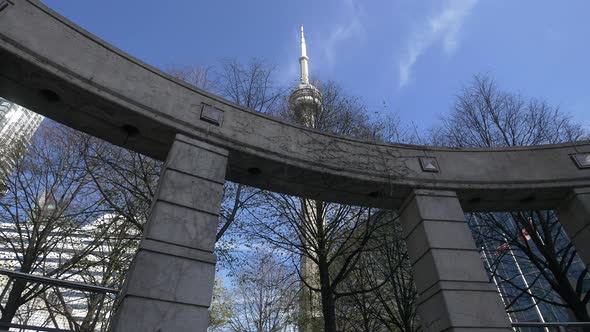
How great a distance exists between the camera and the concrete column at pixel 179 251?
476cm

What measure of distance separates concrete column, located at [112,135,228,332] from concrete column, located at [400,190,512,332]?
433 centimetres

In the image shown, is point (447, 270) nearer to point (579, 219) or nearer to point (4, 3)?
point (579, 219)

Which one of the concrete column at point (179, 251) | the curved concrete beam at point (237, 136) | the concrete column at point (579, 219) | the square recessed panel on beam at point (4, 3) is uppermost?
the square recessed panel on beam at point (4, 3)

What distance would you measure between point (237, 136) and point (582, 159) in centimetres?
848

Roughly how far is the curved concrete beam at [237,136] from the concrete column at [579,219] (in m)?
0.23

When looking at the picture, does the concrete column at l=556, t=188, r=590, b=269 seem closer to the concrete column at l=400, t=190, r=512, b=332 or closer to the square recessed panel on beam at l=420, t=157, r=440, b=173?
the concrete column at l=400, t=190, r=512, b=332

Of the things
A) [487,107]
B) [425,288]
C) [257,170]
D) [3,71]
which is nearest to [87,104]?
[3,71]

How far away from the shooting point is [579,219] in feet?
26.3

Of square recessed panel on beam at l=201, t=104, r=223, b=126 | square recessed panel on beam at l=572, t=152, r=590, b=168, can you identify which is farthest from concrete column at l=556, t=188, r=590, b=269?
square recessed panel on beam at l=201, t=104, r=223, b=126

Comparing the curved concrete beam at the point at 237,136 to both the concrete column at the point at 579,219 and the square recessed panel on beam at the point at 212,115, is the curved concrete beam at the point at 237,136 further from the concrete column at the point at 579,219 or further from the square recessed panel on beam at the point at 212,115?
the concrete column at the point at 579,219

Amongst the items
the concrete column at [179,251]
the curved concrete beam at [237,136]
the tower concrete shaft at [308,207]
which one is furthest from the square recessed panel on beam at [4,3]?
the tower concrete shaft at [308,207]

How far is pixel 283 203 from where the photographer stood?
1397 cm

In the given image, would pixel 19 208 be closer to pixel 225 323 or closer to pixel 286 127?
pixel 286 127

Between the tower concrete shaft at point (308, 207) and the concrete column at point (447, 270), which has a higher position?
the tower concrete shaft at point (308, 207)
